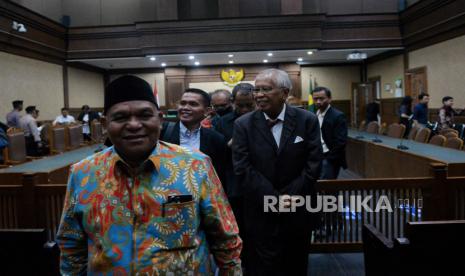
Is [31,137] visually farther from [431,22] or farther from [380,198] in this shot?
[431,22]

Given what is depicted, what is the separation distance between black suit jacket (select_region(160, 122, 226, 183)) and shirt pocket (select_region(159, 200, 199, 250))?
1.51 m

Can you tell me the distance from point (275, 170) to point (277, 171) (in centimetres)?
1

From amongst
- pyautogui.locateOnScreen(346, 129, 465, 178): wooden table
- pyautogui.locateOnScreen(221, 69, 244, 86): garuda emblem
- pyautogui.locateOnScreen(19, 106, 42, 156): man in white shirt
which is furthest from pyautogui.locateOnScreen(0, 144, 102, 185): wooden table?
pyautogui.locateOnScreen(221, 69, 244, 86): garuda emblem

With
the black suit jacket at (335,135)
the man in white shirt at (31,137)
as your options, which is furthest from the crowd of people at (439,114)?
the man in white shirt at (31,137)

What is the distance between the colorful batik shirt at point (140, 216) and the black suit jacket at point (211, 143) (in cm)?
144

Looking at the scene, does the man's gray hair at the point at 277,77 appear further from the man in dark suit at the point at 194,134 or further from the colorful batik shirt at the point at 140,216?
the colorful batik shirt at the point at 140,216

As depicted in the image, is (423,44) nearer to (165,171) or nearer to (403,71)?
(403,71)

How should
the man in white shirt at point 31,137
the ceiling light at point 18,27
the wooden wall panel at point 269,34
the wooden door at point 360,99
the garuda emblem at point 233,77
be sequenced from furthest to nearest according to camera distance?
the garuda emblem at point 233,77 → the wooden door at point 360,99 → the wooden wall panel at point 269,34 → the ceiling light at point 18,27 → the man in white shirt at point 31,137

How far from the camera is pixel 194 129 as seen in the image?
113 inches

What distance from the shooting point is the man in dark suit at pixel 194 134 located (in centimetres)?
278

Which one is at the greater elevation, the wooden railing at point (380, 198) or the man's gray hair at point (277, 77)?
the man's gray hair at point (277, 77)

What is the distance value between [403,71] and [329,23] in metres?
2.90

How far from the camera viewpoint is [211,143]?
2783mm

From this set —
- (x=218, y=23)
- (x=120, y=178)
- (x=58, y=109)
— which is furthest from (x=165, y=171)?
(x=58, y=109)
